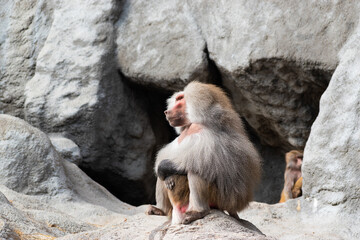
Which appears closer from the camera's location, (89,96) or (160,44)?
(160,44)

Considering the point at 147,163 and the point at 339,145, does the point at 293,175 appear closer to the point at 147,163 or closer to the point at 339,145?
the point at 147,163

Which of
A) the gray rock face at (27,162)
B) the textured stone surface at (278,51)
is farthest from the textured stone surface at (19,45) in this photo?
the textured stone surface at (278,51)

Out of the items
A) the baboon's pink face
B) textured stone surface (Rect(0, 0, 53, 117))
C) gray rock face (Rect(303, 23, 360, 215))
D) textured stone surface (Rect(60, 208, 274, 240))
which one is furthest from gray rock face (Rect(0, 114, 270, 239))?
textured stone surface (Rect(0, 0, 53, 117))

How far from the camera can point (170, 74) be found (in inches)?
283

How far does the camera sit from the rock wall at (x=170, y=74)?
5.59 meters

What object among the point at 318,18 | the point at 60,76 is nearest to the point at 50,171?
the point at 60,76

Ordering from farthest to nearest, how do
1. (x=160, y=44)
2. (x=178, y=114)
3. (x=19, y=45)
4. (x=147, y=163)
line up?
1. (x=19, y=45)
2. (x=147, y=163)
3. (x=160, y=44)
4. (x=178, y=114)

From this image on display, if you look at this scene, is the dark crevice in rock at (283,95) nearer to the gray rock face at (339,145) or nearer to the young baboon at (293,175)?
the young baboon at (293,175)

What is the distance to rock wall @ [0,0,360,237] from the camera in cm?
559

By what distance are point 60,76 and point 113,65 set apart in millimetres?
732

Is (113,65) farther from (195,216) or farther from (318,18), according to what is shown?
(195,216)

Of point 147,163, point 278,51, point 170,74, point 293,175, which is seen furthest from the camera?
point 147,163

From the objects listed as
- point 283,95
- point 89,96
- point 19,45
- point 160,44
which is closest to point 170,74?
point 160,44

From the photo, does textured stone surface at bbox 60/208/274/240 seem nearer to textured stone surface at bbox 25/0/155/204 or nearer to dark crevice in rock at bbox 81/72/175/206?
textured stone surface at bbox 25/0/155/204
